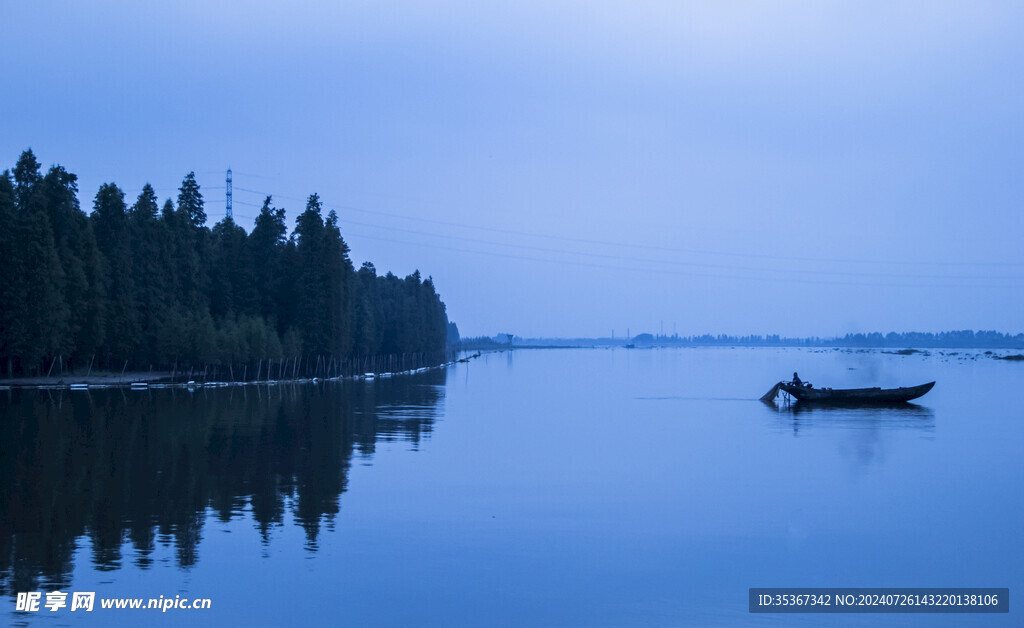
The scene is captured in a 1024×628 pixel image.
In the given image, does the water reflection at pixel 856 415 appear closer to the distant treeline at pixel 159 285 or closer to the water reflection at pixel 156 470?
the water reflection at pixel 156 470

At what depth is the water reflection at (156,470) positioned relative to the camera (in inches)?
805

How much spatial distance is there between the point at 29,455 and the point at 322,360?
7122 centimetres

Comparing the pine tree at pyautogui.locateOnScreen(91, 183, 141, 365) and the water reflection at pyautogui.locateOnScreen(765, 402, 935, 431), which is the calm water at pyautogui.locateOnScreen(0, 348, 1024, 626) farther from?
the pine tree at pyautogui.locateOnScreen(91, 183, 141, 365)

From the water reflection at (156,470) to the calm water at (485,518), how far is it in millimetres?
127

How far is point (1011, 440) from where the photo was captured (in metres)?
49.4

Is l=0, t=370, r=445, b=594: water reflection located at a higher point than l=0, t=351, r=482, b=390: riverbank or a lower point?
lower

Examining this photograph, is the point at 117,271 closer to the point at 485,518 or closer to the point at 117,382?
the point at 117,382

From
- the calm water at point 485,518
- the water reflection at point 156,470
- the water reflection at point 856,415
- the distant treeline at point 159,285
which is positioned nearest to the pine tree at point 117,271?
the distant treeline at point 159,285

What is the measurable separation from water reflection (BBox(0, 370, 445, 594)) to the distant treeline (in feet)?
41.6

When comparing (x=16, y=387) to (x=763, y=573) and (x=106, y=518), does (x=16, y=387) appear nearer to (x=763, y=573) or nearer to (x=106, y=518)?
(x=106, y=518)

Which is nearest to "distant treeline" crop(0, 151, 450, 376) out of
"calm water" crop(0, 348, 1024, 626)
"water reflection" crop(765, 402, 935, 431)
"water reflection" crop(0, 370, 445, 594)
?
"water reflection" crop(0, 370, 445, 594)

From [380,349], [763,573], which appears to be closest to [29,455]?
[763,573]

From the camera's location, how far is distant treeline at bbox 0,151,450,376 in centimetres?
7106

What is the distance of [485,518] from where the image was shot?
25312mm
